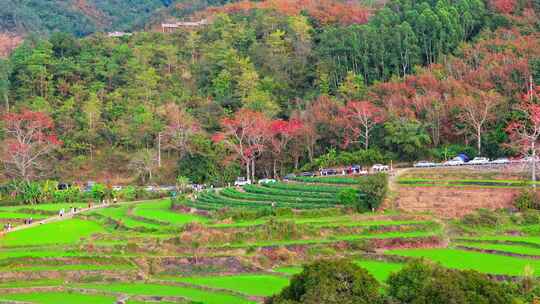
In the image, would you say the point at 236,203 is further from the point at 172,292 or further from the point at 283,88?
the point at 283,88

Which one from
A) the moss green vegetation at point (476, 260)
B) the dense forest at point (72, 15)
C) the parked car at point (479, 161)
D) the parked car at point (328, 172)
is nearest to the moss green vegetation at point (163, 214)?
the parked car at point (328, 172)

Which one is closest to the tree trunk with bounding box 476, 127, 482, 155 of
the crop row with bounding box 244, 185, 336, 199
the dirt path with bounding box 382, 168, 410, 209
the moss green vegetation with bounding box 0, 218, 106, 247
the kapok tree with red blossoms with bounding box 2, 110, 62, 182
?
the dirt path with bounding box 382, 168, 410, 209

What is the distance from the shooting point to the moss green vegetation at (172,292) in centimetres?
2972

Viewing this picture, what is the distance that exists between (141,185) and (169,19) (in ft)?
138

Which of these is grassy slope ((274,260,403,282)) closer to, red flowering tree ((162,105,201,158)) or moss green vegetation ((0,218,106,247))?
moss green vegetation ((0,218,106,247))

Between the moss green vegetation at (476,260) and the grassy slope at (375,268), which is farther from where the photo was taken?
the grassy slope at (375,268)

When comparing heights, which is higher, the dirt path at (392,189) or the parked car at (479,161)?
the parked car at (479,161)

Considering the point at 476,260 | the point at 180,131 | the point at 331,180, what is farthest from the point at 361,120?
the point at 476,260

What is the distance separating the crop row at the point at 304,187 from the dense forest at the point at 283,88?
18.5 ft

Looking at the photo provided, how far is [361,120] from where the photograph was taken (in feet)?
179

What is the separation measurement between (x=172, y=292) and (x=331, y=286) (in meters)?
9.89

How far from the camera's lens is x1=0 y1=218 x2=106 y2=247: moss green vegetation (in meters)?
40.3

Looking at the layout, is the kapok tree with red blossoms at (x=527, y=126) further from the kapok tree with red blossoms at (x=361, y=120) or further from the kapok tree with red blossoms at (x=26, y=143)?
the kapok tree with red blossoms at (x=26, y=143)

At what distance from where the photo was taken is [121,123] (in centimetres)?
6700
